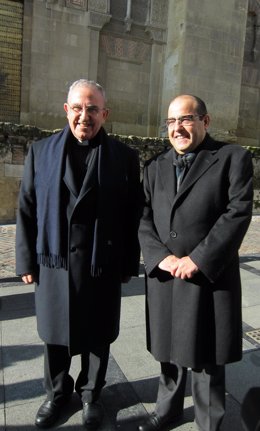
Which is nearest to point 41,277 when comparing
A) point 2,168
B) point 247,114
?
point 2,168

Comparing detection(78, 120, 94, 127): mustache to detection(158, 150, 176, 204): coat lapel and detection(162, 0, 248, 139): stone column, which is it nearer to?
detection(158, 150, 176, 204): coat lapel

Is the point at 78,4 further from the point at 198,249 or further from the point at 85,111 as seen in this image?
the point at 198,249

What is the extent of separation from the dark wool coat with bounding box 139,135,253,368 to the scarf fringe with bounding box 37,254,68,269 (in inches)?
19.1

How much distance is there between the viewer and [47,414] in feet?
7.96

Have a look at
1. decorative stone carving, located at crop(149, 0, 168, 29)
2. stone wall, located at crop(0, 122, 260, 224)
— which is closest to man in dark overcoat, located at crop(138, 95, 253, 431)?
stone wall, located at crop(0, 122, 260, 224)

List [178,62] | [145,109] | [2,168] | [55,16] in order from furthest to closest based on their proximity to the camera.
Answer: [145,109] < [178,62] < [55,16] < [2,168]

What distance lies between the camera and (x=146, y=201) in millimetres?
2350

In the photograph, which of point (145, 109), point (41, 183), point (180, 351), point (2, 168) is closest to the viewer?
point (180, 351)

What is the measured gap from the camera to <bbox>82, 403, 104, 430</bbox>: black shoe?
2.38 metres

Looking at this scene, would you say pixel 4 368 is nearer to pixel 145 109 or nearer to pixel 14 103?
pixel 14 103

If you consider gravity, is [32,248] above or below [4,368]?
above

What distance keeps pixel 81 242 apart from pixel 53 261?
0.20 meters

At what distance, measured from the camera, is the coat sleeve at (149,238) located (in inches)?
86.4

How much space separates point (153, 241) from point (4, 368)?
1736mm
